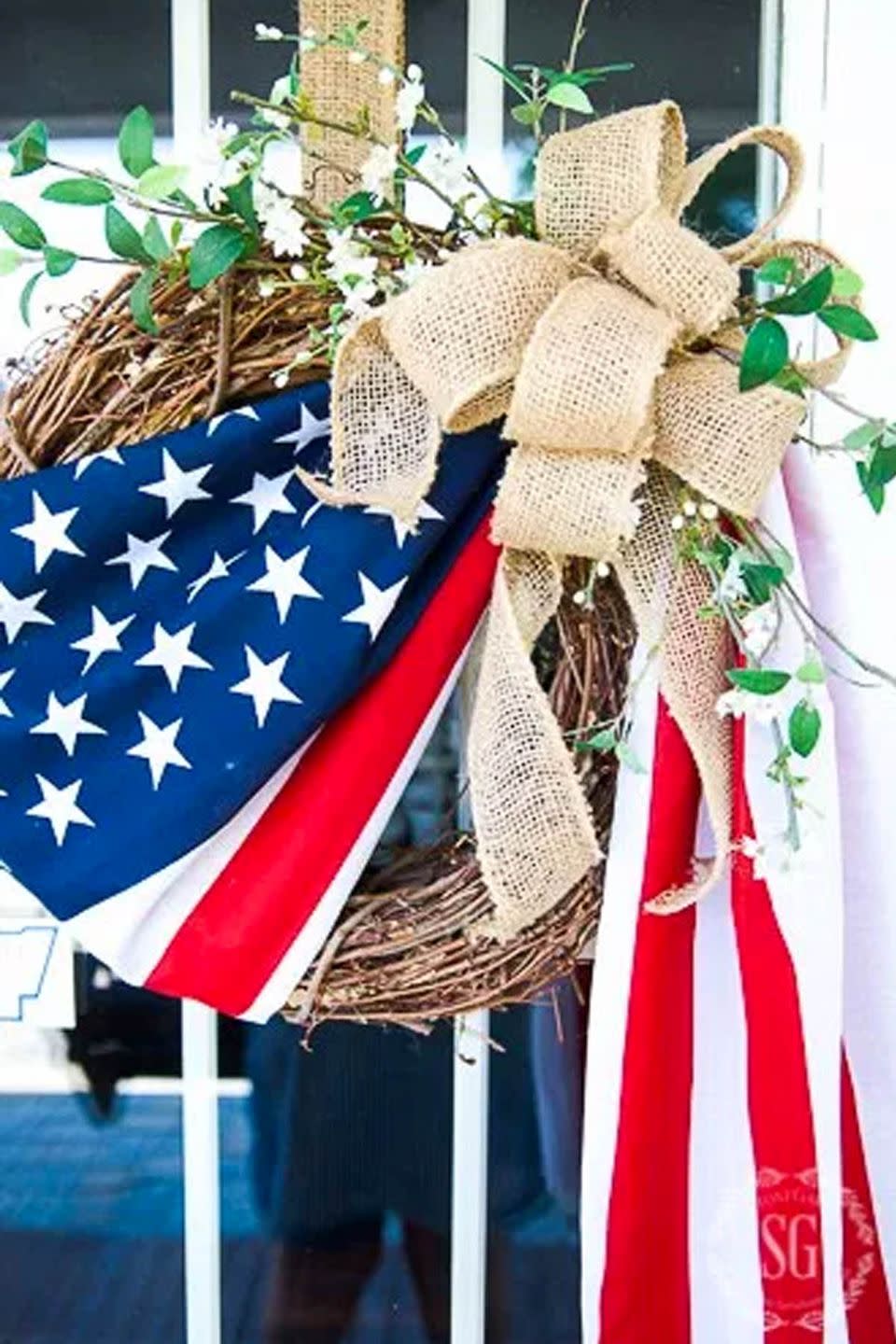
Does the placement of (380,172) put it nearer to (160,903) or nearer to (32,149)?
(32,149)

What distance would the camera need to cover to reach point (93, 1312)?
1394 mm

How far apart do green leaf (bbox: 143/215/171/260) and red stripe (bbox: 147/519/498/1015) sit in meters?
0.20

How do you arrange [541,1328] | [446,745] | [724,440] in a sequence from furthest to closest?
[541,1328], [446,745], [724,440]

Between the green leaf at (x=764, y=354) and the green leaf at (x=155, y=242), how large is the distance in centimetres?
28

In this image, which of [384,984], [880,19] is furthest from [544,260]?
[880,19]

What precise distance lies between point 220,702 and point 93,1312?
93cm

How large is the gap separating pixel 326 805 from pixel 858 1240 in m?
0.41

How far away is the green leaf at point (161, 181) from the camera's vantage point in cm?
68

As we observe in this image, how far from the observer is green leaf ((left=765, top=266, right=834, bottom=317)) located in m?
0.64

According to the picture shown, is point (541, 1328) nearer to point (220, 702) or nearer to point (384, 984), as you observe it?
point (384, 984)

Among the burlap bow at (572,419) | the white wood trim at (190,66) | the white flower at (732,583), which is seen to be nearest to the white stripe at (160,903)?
the burlap bow at (572,419)

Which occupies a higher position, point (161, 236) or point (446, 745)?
point (161, 236)

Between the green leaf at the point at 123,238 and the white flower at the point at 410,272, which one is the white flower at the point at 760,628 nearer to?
the white flower at the point at 410,272

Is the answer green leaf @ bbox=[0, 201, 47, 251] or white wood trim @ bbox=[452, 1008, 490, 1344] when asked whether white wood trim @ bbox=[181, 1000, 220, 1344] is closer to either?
white wood trim @ bbox=[452, 1008, 490, 1344]
